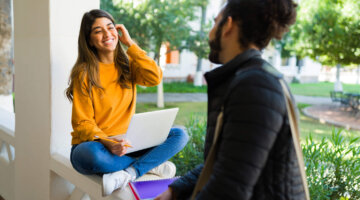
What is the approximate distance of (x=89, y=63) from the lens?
5.09 ft

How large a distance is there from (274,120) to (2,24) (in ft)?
11.0

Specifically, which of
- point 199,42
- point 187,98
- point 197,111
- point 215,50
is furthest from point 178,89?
point 215,50

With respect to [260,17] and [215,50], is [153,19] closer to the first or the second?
[215,50]

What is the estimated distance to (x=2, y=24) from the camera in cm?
330

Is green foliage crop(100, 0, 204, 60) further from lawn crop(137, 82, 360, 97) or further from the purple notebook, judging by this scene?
the purple notebook

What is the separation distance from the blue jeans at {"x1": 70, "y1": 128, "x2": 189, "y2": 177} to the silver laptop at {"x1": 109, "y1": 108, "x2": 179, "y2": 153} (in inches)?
2.3

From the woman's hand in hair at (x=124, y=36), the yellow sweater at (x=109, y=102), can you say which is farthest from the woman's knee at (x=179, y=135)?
the woman's hand in hair at (x=124, y=36)

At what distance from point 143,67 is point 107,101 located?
0.79ft

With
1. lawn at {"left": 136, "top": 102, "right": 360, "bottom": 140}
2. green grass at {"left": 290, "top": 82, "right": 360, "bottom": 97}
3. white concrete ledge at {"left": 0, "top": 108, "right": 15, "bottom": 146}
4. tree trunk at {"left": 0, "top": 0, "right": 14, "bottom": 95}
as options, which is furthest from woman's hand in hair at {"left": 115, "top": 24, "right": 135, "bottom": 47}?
green grass at {"left": 290, "top": 82, "right": 360, "bottom": 97}

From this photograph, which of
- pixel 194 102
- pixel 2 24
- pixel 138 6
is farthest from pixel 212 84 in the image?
pixel 194 102

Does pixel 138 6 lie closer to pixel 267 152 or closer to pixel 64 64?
pixel 64 64

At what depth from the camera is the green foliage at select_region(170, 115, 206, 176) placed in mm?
2180

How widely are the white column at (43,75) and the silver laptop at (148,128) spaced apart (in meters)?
0.62

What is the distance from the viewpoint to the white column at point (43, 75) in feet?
6.10
